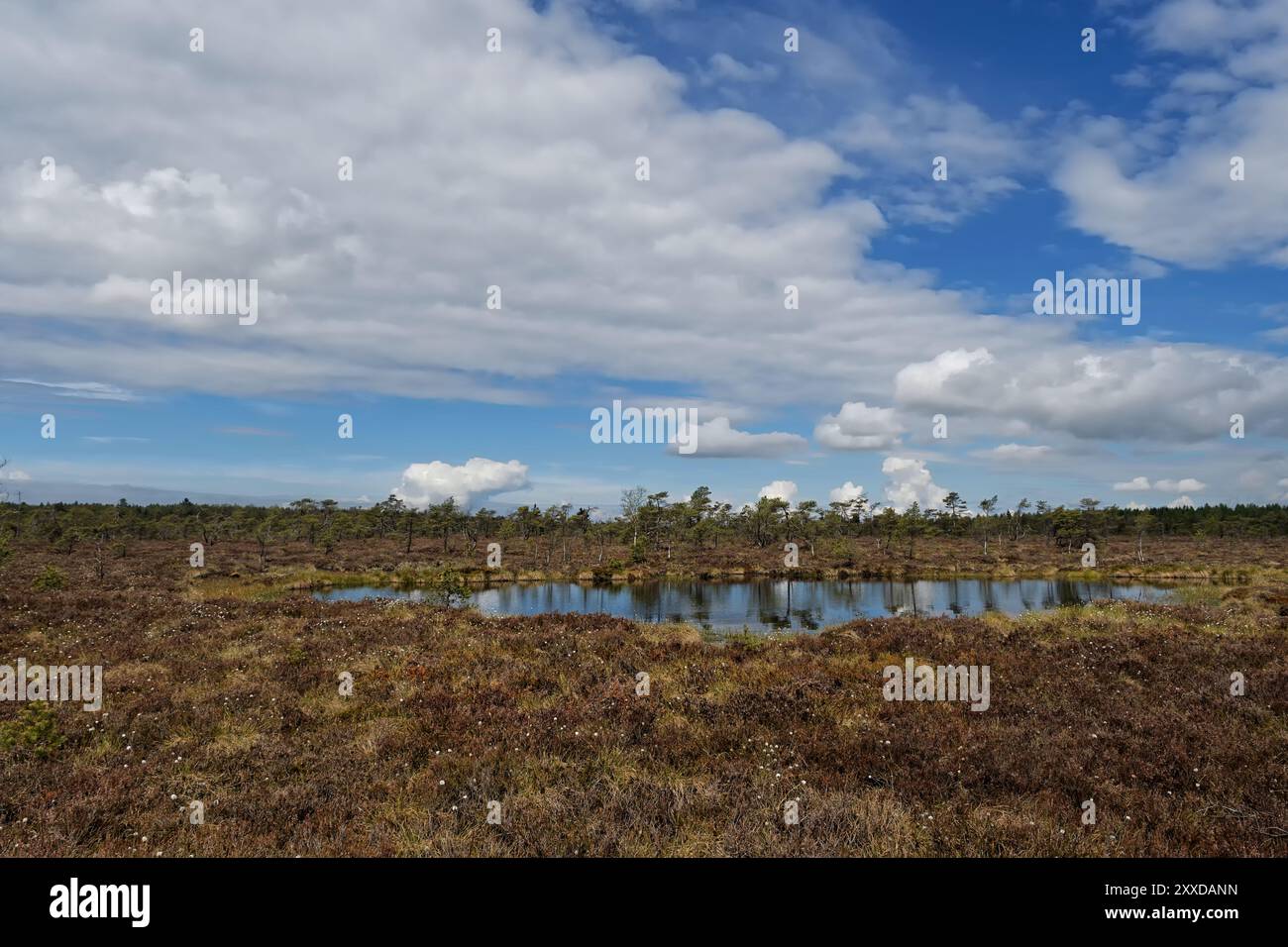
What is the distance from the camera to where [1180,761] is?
9242mm

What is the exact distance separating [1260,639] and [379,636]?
26300 millimetres

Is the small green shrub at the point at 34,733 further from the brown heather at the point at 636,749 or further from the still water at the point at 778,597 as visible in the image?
the still water at the point at 778,597

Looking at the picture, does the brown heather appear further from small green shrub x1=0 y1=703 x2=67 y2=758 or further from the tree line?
the tree line

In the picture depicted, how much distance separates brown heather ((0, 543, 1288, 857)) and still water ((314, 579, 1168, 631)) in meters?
17.5

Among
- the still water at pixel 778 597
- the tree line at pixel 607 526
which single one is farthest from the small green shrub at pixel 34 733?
the tree line at pixel 607 526

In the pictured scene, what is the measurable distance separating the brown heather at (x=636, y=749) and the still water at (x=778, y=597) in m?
17.5

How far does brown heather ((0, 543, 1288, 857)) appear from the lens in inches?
280

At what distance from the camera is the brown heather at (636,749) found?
7.11 meters

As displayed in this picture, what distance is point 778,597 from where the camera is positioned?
156ft

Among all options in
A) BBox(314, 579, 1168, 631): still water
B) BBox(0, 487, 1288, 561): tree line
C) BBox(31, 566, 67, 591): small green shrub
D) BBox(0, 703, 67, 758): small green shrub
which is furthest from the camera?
BBox(0, 487, 1288, 561): tree line

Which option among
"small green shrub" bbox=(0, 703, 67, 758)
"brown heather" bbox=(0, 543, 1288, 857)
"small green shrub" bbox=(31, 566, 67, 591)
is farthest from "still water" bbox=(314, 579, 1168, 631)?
"small green shrub" bbox=(0, 703, 67, 758)

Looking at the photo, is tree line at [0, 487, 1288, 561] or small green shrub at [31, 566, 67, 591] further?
tree line at [0, 487, 1288, 561]
